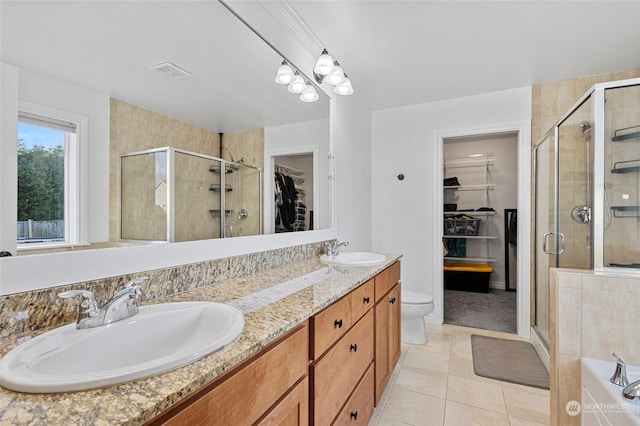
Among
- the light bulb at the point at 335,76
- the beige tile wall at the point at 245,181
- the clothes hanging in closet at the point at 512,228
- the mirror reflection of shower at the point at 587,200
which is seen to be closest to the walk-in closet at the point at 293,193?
the beige tile wall at the point at 245,181

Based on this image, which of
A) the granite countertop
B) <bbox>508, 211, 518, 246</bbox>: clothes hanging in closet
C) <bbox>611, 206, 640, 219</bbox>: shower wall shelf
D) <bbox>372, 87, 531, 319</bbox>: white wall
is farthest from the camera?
<bbox>508, 211, 518, 246</bbox>: clothes hanging in closet

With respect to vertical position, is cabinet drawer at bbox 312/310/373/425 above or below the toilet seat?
above

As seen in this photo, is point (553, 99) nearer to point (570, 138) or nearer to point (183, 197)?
point (570, 138)

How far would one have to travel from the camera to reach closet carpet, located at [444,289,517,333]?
3.16 meters

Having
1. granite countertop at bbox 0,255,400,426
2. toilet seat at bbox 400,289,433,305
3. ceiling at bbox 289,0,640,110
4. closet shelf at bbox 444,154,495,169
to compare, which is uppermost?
ceiling at bbox 289,0,640,110

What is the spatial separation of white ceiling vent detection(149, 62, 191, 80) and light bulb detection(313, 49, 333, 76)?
0.97m

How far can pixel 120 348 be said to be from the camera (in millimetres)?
793

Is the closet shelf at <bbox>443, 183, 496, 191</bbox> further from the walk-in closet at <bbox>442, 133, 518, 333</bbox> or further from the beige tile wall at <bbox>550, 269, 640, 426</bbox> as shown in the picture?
the beige tile wall at <bbox>550, 269, 640, 426</bbox>

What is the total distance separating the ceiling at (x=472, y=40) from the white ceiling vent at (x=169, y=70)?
2.95 ft

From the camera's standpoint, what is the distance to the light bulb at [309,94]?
6.93ft

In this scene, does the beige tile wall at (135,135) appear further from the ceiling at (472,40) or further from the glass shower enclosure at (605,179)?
the glass shower enclosure at (605,179)

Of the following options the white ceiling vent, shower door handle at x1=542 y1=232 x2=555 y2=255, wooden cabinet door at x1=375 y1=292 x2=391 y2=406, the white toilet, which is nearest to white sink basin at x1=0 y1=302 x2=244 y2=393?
the white ceiling vent

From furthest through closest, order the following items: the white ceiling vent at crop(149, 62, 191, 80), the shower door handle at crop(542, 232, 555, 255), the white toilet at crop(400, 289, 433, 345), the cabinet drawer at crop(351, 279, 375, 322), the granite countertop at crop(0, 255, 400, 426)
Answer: the white toilet at crop(400, 289, 433, 345) → the shower door handle at crop(542, 232, 555, 255) → the cabinet drawer at crop(351, 279, 375, 322) → the white ceiling vent at crop(149, 62, 191, 80) → the granite countertop at crop(0, 255, 400, 426)

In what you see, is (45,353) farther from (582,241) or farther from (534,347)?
(534,347)
